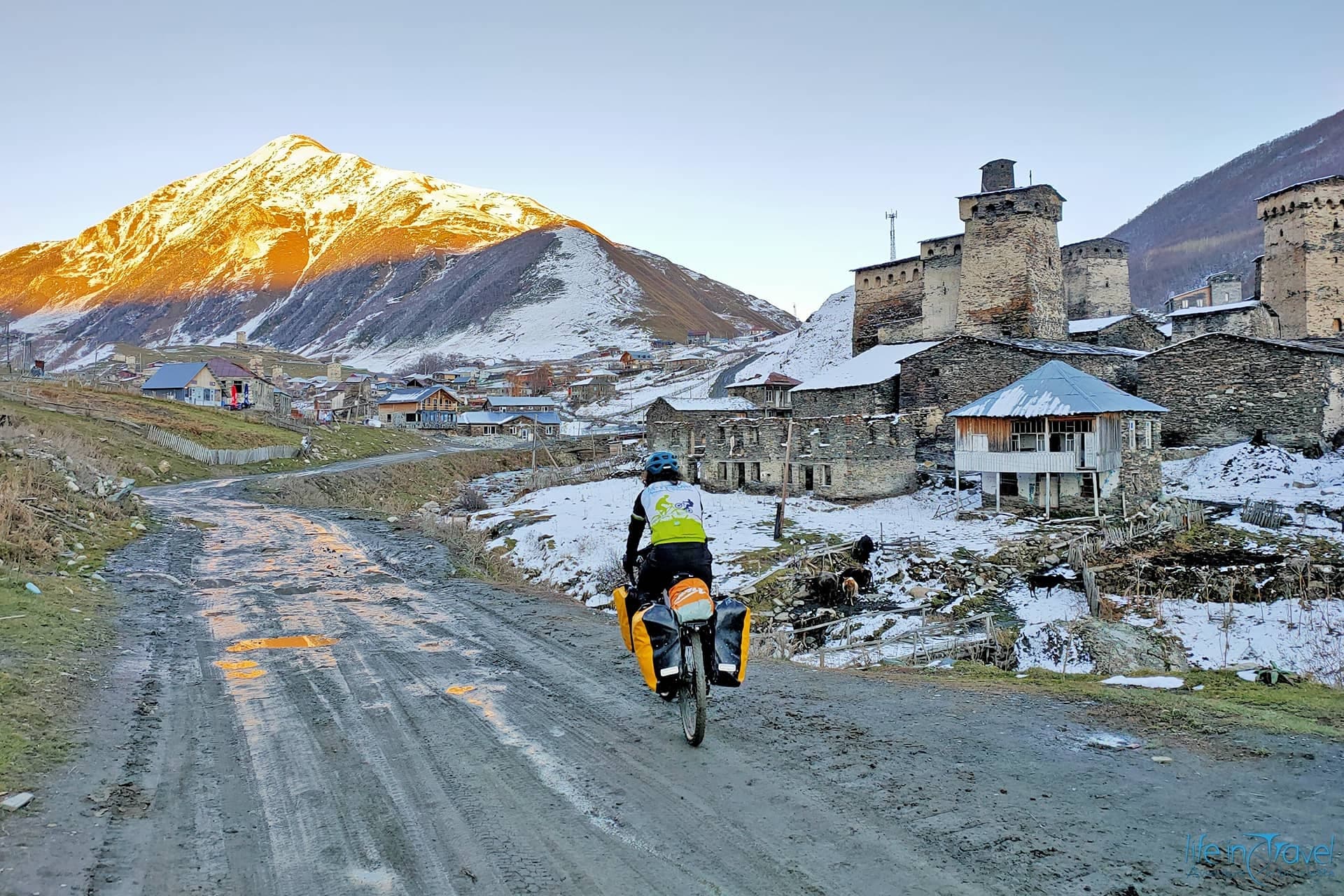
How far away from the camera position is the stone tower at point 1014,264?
4600 cm

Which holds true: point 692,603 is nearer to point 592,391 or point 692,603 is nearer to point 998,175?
point 998,175

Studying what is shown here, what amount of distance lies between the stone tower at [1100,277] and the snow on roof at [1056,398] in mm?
35046

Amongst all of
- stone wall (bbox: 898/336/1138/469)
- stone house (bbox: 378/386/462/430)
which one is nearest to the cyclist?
stone wall (bbox: 898/336/1138/469)

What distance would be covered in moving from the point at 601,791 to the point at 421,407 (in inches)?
3558

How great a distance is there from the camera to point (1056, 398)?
95.4ft

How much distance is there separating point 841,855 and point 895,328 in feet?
206

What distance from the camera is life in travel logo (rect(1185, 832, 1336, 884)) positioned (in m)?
3.88

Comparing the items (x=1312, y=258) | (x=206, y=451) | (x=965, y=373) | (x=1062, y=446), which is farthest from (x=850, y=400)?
(x=206, y=451)

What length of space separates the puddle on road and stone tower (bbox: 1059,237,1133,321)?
63532 mm

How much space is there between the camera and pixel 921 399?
40.2 metres

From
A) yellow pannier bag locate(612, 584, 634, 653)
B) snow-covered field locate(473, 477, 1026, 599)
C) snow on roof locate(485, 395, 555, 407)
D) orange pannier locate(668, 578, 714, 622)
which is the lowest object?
snow-covered field locate(473, 477, 1026, 599)

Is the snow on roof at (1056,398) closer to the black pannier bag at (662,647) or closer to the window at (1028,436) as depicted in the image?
the window at (1028,436)

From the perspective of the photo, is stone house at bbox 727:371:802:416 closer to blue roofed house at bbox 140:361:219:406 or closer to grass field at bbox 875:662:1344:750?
grass field at bbox 875:662:1344:750

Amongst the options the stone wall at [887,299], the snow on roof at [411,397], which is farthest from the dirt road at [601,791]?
the snow on roof at [411,397]
